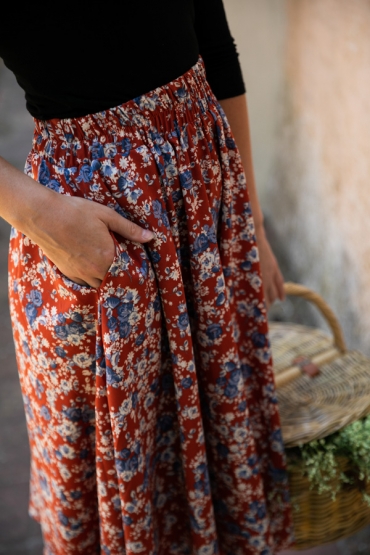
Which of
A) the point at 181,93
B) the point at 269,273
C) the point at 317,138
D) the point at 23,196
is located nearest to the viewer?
the point at 23,196

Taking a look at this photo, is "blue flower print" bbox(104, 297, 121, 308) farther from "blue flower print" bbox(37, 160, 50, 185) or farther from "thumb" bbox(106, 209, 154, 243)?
"blue flower print" bbox(37, 160, 50, 185)

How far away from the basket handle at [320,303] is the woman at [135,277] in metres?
0.31

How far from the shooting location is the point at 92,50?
88cm

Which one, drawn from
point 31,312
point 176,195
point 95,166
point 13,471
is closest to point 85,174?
point 95,166

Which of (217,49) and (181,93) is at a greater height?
(217,49)

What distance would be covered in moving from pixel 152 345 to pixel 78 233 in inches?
10.3

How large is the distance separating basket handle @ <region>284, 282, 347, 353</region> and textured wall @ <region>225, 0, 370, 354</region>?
0.31 metres

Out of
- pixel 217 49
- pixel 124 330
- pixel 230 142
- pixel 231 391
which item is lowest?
pixel 231 391

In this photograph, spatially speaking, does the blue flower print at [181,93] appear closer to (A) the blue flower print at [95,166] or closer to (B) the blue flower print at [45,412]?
(A) the blue flower print at [95,166]

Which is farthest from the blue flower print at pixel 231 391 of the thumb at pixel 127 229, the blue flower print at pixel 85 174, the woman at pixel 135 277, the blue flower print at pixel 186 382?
the blue flower print at pixel 85 174

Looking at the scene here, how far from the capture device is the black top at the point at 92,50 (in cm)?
85

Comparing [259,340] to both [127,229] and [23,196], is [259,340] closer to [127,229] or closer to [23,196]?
[127,229]

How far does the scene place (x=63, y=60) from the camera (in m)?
0.88

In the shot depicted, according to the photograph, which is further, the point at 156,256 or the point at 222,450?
the point at 222,450
